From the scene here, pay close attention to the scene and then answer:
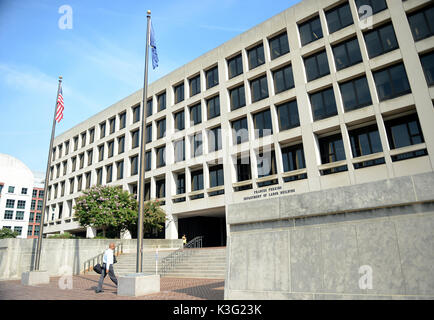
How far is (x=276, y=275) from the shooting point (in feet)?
20.0

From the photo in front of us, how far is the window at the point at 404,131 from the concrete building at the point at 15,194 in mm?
94661

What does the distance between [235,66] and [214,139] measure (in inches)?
301

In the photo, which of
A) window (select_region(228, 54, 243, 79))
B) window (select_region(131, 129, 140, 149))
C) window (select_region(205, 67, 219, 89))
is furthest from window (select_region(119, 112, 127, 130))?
window (select_region(228, 54, 243, 79))

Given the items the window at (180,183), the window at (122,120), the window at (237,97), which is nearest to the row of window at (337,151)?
the window at (180,183)

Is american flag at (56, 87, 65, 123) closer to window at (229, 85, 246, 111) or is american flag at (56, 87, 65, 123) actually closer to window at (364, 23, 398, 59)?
window at (229, 85, 246, 111)

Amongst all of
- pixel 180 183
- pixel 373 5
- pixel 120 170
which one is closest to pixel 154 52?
pixel 373 5

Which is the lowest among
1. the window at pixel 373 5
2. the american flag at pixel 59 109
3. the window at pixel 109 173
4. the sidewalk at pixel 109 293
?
the sidewalk at pixel 109 293

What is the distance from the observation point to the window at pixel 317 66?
22.9 metres

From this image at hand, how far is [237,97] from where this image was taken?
28.1 metres

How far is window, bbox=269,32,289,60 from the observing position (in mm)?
25562

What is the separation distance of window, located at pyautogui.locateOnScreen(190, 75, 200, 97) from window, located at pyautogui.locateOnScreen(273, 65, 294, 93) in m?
9.38

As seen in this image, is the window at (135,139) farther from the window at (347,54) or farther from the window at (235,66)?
the window at (347,54)

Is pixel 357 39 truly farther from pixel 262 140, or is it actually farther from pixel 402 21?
pixel 262 140

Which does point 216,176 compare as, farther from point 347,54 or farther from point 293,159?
point 347,54
